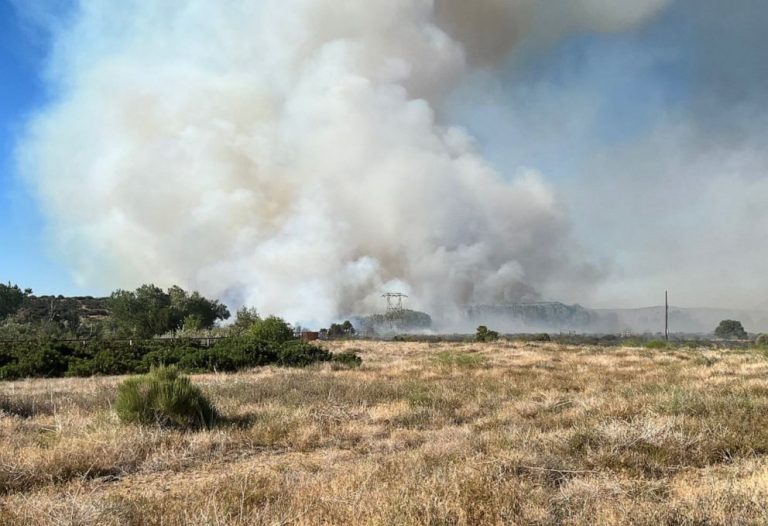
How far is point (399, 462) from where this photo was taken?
22.1 ft

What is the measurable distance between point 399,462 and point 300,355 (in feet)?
69.2

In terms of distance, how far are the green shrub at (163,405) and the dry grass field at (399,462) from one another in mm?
417

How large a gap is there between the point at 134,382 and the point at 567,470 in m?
8.44

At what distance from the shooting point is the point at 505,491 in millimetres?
5086

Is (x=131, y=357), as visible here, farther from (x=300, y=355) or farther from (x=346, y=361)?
(x=346, y=361)

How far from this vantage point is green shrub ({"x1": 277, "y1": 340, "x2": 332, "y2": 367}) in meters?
26.5

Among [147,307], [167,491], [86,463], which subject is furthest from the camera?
[147,307]

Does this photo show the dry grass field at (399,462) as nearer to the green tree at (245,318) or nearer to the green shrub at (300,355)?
the green shrub at (300,355)

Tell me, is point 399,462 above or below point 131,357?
above

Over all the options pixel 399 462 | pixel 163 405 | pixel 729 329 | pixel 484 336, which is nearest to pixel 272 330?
pixel 163 405

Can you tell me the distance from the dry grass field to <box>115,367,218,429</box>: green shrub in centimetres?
42

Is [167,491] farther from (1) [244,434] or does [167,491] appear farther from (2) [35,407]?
(2) [35,407]

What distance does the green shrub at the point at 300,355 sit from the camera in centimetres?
2650

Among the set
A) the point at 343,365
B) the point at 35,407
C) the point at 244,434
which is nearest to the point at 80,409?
the point at 35,407
